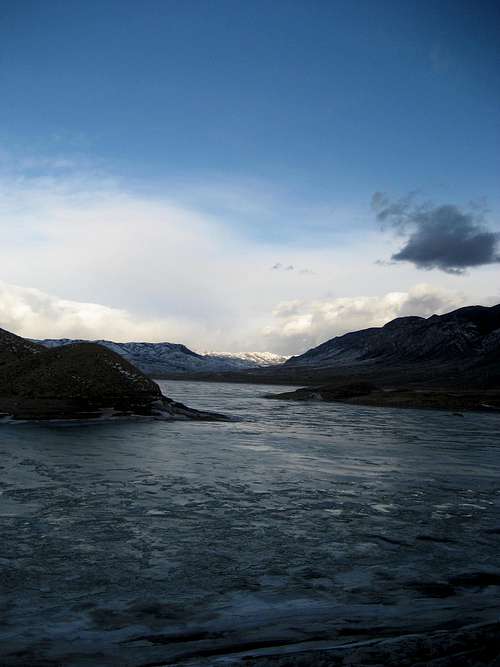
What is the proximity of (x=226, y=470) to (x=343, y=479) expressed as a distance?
3119 mm

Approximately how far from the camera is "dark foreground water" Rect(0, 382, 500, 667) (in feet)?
18.2

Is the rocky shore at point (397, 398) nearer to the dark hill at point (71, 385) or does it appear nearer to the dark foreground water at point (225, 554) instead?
the dark hill at point (71, 385)

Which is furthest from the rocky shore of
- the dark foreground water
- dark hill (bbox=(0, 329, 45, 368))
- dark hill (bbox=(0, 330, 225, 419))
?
the dark foreground water

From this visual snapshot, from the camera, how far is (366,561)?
795cm

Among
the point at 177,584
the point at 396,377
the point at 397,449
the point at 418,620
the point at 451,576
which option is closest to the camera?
the point at 418,620

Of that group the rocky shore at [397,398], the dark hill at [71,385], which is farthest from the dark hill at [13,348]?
the rocky shore at [397,398]

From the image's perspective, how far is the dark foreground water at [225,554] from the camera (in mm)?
Result: 5562

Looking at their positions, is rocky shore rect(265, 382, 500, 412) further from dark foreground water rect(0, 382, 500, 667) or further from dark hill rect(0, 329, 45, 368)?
dark foreground water rect(0, 382, 500, 667)

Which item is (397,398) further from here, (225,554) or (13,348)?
(225,554)

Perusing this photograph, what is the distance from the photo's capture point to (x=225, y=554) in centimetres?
805

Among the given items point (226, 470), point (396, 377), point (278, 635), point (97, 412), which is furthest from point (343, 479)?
point (396, 377)

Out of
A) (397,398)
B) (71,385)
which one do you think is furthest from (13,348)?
(397,398)

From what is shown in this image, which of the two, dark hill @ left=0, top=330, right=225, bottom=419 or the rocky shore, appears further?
the rocky shore

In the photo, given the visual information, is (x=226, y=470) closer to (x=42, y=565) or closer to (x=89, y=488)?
(x=89, y=488)
